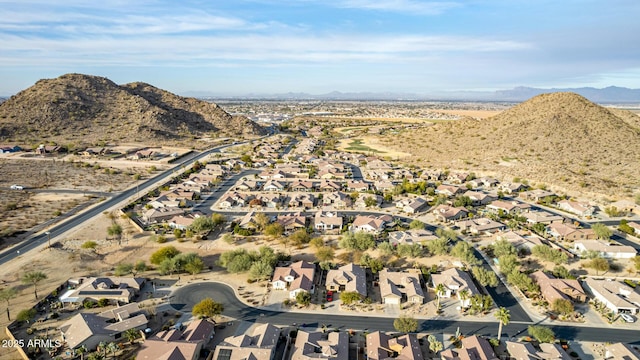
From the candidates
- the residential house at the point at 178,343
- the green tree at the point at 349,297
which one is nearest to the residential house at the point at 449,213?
the green tree at the point at 349,297

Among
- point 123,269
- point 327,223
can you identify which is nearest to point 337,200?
point 327,223

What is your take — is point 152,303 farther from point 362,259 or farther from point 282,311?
point 362,259

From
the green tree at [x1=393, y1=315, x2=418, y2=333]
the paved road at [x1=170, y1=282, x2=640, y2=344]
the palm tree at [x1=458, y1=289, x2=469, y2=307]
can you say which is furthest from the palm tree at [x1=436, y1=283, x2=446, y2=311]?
the green tree at [x1=393, y1=315, x2=418, y2=333]

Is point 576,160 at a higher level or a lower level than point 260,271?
higher

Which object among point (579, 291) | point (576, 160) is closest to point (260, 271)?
point (579, 291)

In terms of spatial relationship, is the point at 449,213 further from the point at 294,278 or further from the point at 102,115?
the point at 102,115

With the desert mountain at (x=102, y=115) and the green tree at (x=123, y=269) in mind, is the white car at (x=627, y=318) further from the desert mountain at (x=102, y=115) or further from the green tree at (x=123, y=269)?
the desert mountain at (x=102, y=115)
